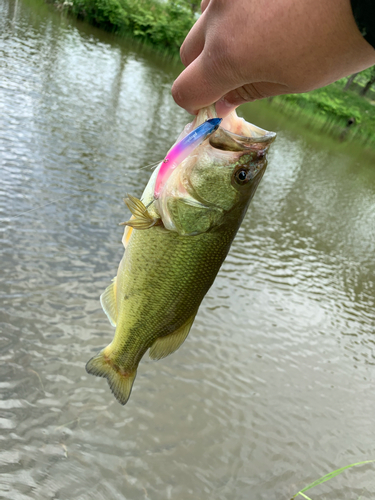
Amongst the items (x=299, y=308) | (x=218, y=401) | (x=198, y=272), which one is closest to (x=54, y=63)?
(x=299, y=308)

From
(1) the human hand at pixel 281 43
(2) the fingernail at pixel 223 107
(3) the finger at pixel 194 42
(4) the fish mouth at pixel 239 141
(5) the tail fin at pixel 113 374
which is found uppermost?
(1) the human hand at pixel 281 43

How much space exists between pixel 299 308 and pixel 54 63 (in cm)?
989

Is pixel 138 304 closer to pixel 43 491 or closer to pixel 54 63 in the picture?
pixel 43 491

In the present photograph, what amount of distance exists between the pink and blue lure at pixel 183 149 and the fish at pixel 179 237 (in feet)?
0.04

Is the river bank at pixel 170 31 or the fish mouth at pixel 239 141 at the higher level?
the fish mouth at pixel 239 141

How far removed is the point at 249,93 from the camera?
118 cm

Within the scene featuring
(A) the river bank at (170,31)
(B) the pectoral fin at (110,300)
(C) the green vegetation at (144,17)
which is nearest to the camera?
(B) the pectoral fin at (110,300)

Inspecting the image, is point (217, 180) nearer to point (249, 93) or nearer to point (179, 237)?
point (179, 237)

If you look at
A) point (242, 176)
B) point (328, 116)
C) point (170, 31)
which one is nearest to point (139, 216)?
point (242, 176)

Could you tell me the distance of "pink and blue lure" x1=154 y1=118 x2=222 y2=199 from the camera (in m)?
1.40

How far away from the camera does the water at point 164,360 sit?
3.34 meters

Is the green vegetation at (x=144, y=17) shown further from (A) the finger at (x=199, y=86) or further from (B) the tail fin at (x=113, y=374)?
(A) the finger at (x=199, y=86)

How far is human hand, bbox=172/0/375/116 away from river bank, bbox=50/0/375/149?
2081cm

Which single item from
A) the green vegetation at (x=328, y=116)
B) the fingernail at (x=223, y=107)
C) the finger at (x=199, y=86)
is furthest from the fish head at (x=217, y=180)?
the green vegetation at (x=328, y=116)
